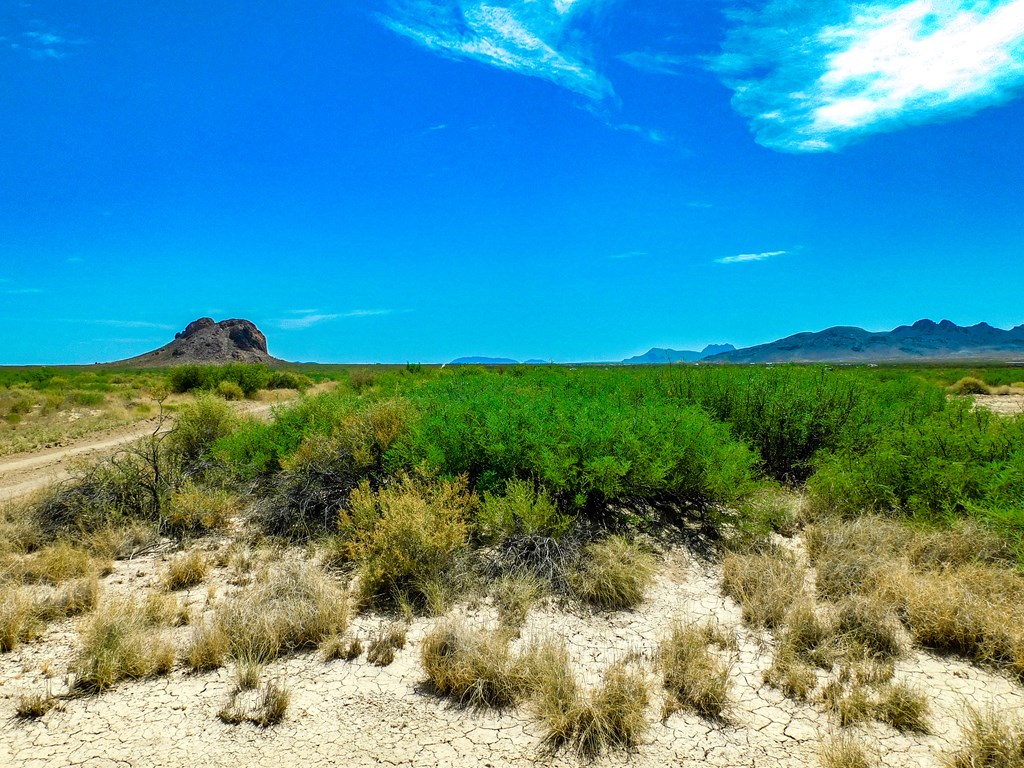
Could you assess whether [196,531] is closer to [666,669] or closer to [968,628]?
[666,669]

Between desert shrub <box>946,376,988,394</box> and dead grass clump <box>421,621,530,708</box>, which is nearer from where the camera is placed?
dead grass clump <box>421,621,530,708</box>

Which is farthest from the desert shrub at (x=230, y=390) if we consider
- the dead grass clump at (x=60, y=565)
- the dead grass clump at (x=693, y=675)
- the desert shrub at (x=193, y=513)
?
the dead grass clump at (x=693, y=675)

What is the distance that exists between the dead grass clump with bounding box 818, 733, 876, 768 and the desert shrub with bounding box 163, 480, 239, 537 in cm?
733

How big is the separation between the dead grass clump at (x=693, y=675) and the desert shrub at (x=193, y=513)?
6219mm

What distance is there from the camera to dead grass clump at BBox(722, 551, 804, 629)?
4.97 metres

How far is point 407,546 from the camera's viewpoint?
576 centimetres

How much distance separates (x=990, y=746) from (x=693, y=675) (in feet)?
5.59

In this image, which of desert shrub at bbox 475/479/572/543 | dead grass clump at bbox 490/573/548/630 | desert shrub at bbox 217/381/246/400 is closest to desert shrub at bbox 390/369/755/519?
desert shrub at bbox 475/479/572/543

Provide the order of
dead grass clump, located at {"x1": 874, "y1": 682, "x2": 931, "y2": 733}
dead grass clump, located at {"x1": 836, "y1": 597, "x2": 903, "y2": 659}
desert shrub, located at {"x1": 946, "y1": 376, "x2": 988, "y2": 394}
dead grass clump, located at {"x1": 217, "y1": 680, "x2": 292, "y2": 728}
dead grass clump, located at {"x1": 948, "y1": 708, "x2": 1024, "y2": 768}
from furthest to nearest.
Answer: desert shrub, located at {"x1": 946, "y1": 376, "x2": 988, "y2": 394} → dead grass clump, located at {"x1": 836, "y1": 597, "x2": 903, "y2": 659} → dead grass clump, located at {"x1": 217, "y1": 680, "x2": 292, "y2": 728} → dead grass clump, located at {"x1": 874, "y1": 682, "x2": 931, "y2": 733} → dead grass clump, located at {"x1": 948, "y1": 708, "x2": 1024, "y2": 768}

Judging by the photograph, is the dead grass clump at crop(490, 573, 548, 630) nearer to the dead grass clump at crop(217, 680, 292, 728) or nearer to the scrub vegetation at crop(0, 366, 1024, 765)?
the scrub vegetation at crop(0, 366, 1024, 765)

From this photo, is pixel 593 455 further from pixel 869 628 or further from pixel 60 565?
pixel 60 565

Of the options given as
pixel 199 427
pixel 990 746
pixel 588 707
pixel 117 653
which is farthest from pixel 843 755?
pixel 199 427

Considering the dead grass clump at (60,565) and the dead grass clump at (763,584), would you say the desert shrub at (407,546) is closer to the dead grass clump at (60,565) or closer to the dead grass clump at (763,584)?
the dead grass clump at (763,584)

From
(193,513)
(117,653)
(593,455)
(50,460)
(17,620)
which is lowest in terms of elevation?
(117,653)
